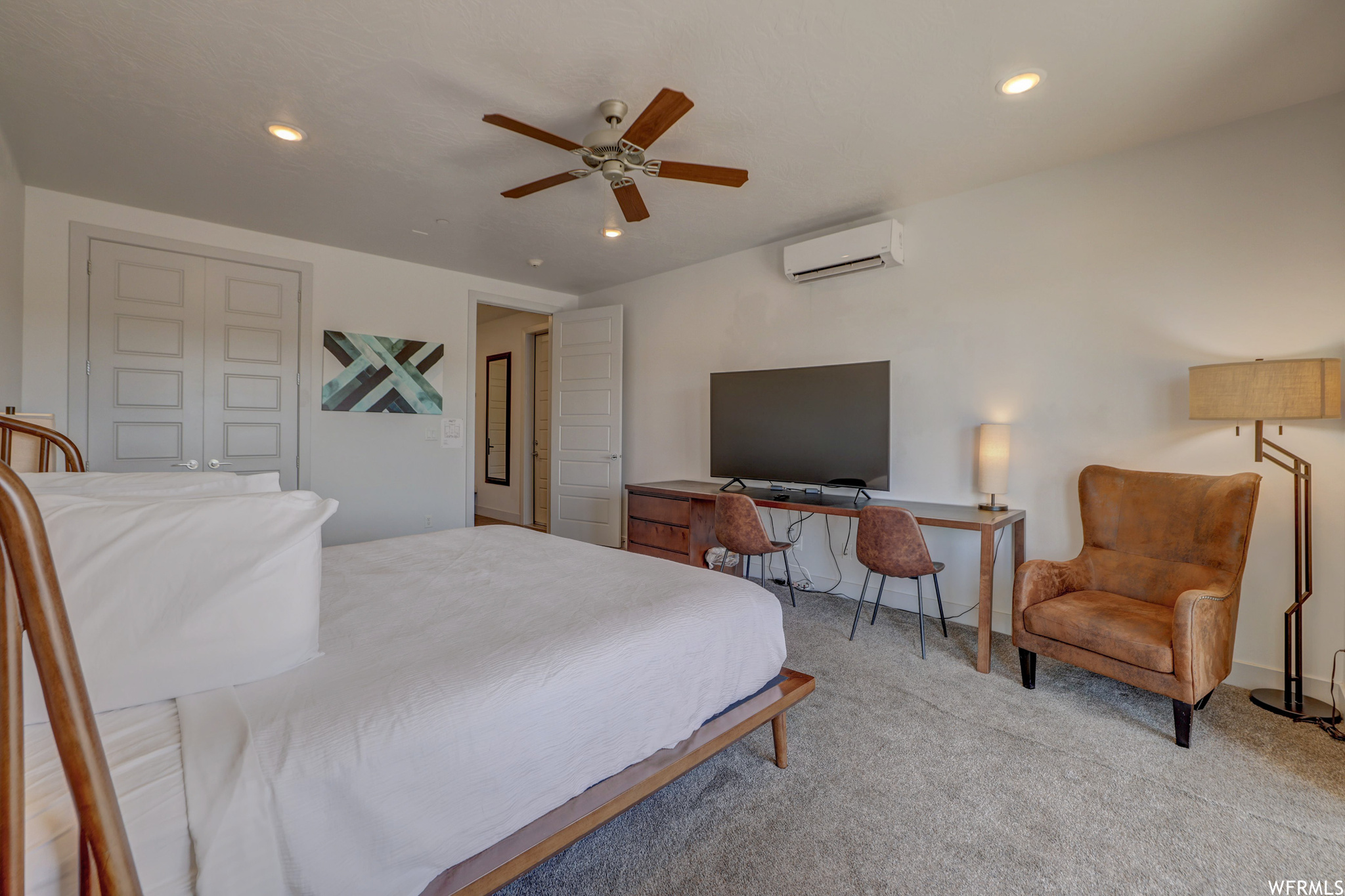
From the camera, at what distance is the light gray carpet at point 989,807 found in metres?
1.46

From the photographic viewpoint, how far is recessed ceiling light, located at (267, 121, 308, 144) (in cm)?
257

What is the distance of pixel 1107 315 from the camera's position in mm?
2902

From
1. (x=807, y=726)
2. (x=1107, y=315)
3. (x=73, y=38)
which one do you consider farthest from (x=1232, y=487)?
(x=73, y=38)

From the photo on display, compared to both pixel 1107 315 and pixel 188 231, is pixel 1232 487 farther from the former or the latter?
pixel 188 231

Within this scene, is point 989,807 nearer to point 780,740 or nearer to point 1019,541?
point 780,740

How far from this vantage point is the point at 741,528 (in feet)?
11.4

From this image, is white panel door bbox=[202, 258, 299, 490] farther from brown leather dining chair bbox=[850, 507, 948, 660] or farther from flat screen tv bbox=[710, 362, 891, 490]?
brown leather dining chair bbox=[850, 507, 948, 660]

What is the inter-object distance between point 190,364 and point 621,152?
3.43 meters

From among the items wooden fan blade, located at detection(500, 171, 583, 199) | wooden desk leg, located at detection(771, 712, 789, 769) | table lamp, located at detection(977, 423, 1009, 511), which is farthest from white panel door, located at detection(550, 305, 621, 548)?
wooden desk leg, located at detection(771, 712, 789, 769)

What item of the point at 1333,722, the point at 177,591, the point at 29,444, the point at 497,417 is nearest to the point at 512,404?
the point at 497,417

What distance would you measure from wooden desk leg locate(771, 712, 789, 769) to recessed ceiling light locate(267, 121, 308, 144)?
10.7 feet

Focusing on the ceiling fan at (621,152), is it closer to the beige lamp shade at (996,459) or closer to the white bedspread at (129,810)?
the beige lamp shade at (996,459)

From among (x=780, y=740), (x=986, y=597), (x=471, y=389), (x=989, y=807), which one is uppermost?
(x=471, y=389)

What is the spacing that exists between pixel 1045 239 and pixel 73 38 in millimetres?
4381
